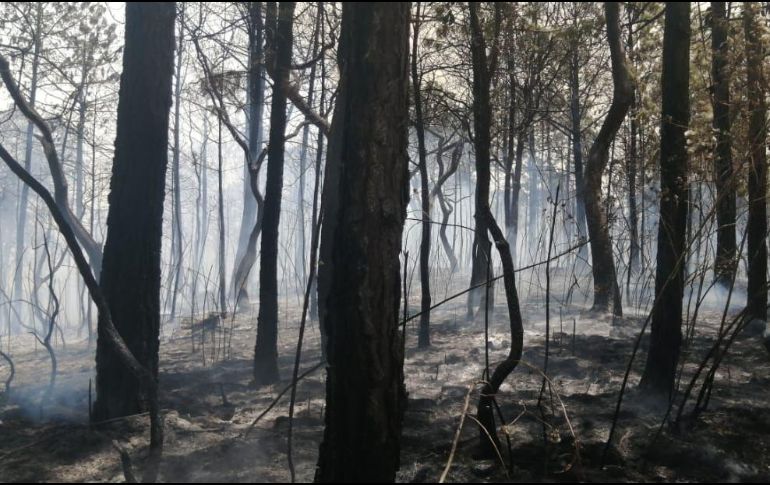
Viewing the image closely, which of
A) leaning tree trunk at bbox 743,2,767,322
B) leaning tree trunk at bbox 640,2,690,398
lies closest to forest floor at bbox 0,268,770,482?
leaning tree trunk at bbox 640,2,690,398

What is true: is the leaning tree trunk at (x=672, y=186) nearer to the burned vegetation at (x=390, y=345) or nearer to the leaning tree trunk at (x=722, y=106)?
the burned vegetation at (x=390, y=345)

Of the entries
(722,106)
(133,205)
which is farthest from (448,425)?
(722,106)

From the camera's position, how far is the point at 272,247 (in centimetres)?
694

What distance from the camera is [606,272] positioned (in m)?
9.60

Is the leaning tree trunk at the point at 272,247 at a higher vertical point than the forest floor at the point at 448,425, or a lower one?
higher

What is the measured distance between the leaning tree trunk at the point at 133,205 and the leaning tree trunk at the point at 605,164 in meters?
4.11

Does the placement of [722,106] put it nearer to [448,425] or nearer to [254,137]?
[448,425]

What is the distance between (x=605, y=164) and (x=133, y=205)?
6201 mm

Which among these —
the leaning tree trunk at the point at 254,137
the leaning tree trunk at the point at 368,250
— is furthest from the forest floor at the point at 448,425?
the leaning tree trunk at the point at 254,137

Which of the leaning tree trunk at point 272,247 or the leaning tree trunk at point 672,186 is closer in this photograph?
the leaning tree trunk at point 672,186

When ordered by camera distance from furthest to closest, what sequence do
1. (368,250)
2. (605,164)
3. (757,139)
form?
(605,164), (757,139), (368,250)

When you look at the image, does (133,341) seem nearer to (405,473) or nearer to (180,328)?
(405,473)

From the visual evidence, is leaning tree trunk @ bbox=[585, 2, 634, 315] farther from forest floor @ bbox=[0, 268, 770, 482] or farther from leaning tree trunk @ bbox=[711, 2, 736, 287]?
forest floor @ bbox=[0, 268, 770, 482]

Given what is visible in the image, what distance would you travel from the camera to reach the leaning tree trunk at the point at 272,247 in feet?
22.5
